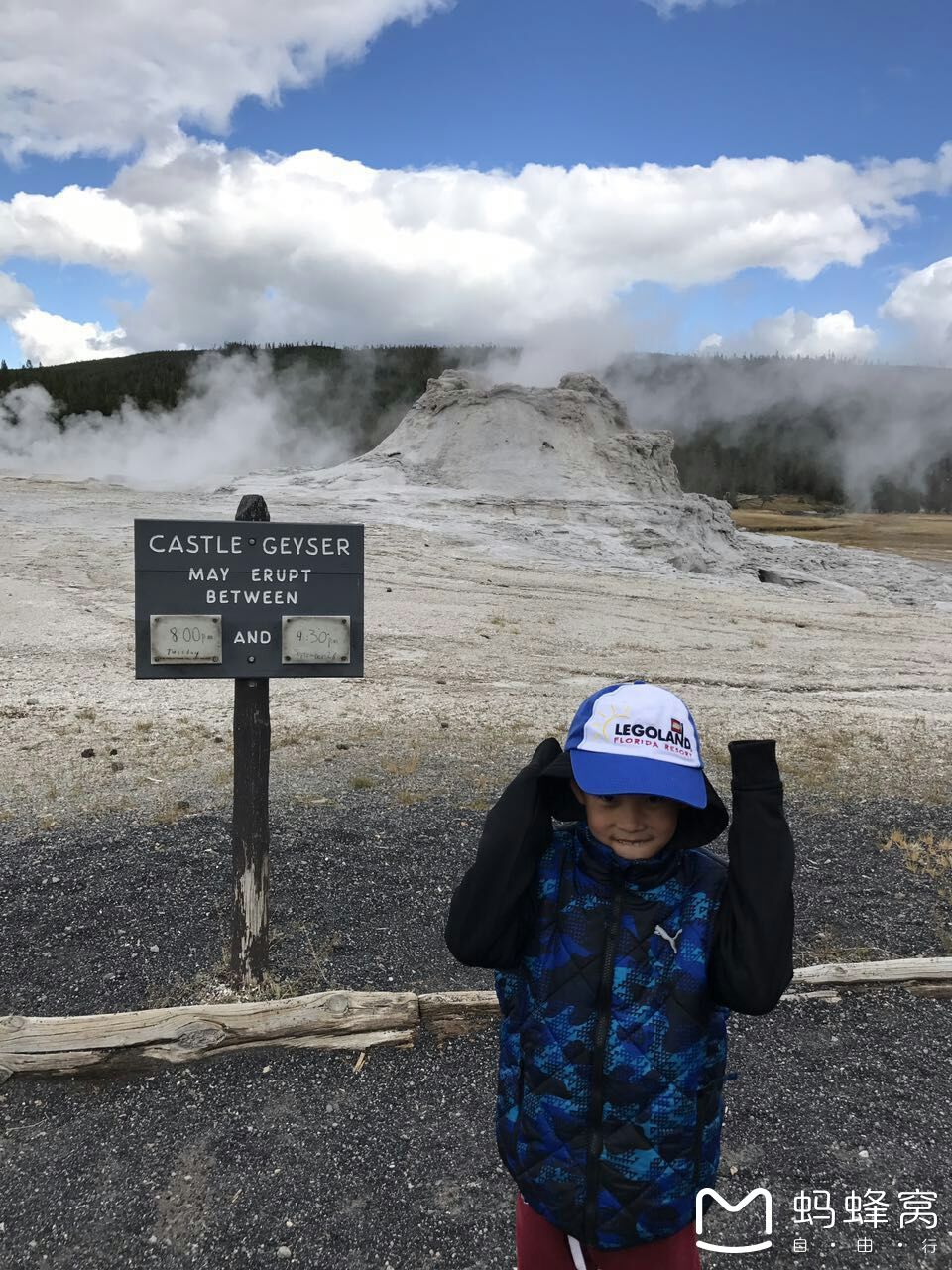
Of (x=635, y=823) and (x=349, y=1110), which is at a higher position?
(x=635, y=823)

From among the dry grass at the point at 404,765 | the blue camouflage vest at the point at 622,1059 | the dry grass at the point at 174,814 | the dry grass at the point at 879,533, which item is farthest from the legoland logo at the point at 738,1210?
the dry grass at the point at 879,533

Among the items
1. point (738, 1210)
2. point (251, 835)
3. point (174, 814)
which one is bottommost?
point (738, 1210)

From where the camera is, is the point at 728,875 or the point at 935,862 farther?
the point at 935,862

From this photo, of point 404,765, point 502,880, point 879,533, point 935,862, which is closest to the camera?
point 502,880

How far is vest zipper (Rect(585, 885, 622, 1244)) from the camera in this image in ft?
5.23

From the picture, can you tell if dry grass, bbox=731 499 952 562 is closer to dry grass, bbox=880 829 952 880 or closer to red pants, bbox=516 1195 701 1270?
dry grass, bbox=880 829 952 880

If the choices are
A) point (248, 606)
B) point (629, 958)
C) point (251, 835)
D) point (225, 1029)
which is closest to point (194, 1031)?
point (225, 1029)

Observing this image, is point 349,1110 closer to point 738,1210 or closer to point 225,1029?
point 225,1029

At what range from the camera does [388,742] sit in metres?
7.06

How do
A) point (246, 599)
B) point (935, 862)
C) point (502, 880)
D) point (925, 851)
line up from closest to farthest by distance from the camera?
1. point (502, 880)
2. point (246, 599)
3. point (935, 862)
4. point (925, 851)

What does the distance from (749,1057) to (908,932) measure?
1.45m

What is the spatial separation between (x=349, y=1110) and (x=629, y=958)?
5.14ft

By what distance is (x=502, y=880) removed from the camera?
1.64 meters

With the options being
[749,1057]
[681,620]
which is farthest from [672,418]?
[749,1057]
